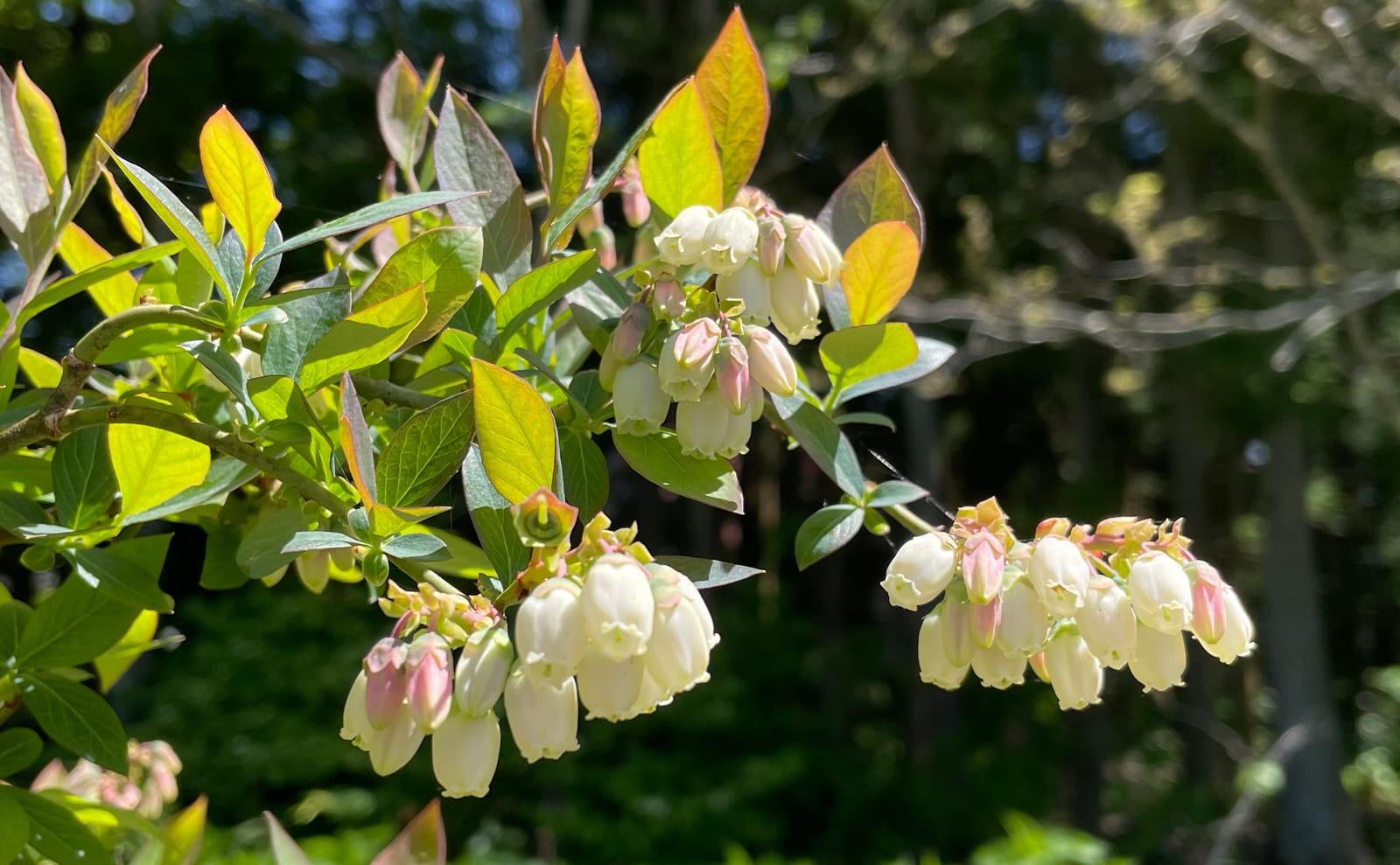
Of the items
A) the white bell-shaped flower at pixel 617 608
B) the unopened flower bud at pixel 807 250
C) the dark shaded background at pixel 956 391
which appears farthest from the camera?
the dark shaded background at pixel 956 391

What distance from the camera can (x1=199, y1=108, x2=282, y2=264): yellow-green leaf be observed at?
1.18 ft

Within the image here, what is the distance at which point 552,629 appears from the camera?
0.97 feet

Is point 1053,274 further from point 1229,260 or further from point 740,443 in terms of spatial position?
point 740,443

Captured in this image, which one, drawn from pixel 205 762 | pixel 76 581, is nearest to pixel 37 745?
pixel 76 581

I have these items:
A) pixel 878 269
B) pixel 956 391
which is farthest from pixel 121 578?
pixel 956 391

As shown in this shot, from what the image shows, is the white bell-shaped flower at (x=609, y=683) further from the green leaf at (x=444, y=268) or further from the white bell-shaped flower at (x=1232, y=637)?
the white bell-shaped flower at (x=1232, y=637)

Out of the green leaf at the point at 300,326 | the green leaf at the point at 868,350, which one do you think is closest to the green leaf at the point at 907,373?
the green leaf at the point at 868,350

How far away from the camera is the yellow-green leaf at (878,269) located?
0.41m

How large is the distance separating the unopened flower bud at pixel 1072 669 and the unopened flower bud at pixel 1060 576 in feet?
0.16

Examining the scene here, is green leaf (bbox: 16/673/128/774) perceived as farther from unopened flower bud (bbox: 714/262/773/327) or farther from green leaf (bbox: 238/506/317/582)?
unopened flower bud (bbox: 714/262/773/327)

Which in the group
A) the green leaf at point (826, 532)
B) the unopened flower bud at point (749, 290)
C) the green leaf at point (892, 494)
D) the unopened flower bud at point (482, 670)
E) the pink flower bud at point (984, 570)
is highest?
the unopened flower bud at point (749, 290)

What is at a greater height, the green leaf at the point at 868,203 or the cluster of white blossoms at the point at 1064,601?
the green leaf at the point at 868,203

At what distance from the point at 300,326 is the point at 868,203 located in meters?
0.25

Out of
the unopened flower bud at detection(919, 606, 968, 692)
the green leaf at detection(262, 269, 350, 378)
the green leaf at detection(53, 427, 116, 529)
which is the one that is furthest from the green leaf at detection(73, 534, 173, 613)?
the unopened flower bud at detection(919, 606, 968, 692)
